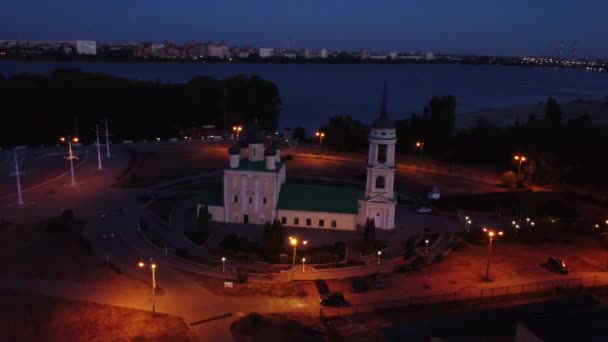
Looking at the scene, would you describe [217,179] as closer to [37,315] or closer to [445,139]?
[37,315]

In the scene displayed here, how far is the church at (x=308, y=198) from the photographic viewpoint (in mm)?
37375

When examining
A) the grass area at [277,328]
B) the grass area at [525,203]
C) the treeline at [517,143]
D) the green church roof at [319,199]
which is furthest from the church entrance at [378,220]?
the treeline at [517,143]

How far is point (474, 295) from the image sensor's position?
2784 centimetres

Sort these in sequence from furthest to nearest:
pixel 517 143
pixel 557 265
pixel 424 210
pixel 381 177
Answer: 1. pixel 517 143
2. pixel 424 210
3. pixel 381 177
4. pixel 557 265

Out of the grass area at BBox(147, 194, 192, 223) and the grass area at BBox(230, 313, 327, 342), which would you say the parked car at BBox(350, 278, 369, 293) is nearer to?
the grass area at BBox(230, 313, 327, 342)

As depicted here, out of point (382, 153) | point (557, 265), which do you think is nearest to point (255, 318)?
point (382, 153)

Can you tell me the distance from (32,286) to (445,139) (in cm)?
5979

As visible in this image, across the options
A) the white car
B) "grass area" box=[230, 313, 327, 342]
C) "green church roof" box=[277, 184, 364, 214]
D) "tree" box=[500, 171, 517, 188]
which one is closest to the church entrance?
"green church roof" box=[277, 184, 364, 214]

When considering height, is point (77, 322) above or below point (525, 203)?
below

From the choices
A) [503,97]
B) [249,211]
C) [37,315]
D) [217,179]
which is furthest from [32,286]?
[503,97]

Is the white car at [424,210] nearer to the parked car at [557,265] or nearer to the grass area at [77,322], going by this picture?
the parked car at [557,265]

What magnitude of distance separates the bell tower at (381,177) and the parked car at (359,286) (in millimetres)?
9760

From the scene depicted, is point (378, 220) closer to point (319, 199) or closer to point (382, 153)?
point (319, 199)

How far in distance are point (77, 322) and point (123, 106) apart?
77.5 meters
